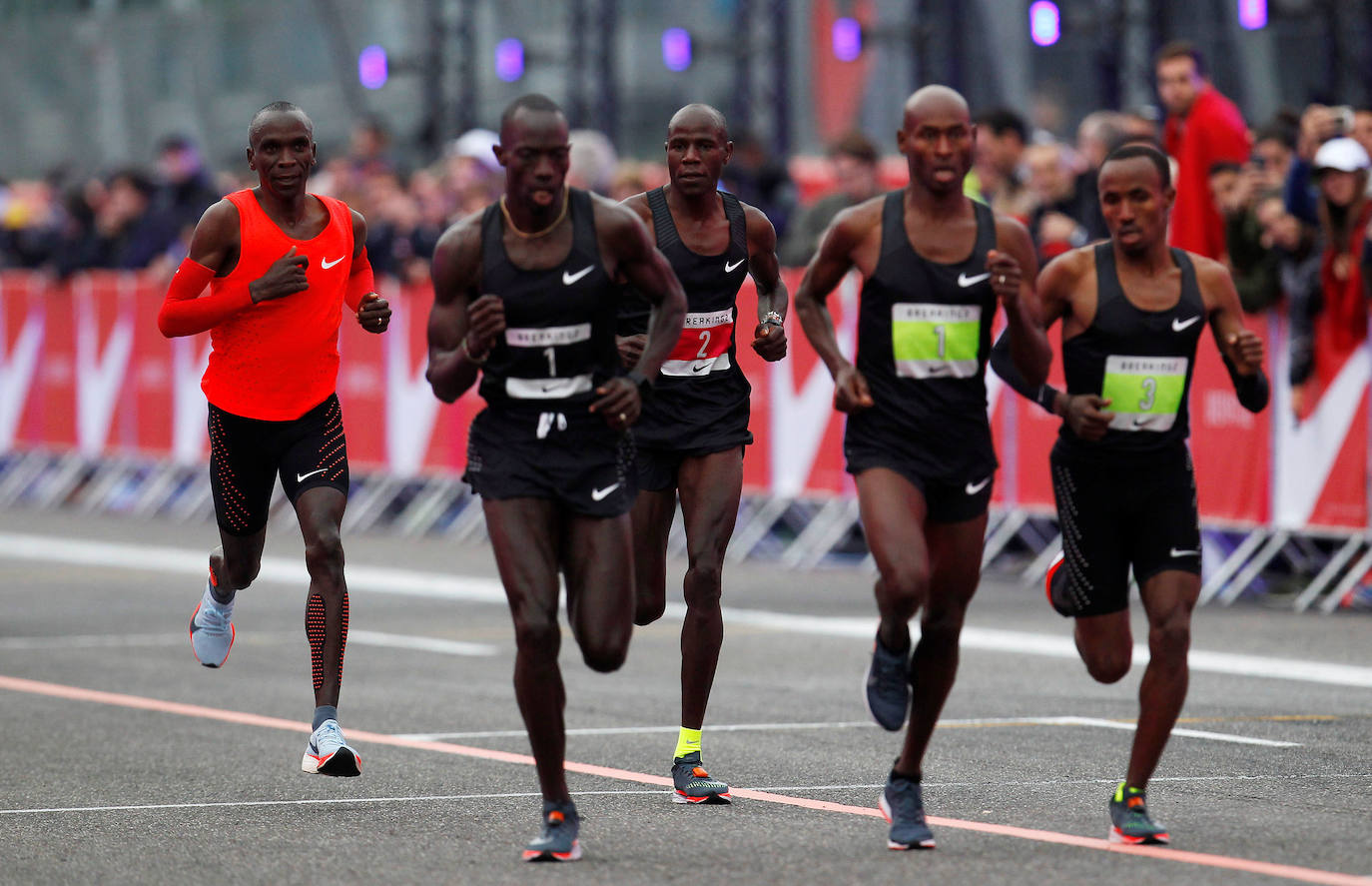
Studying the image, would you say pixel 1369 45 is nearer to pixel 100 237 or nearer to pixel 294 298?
pixel 100 237

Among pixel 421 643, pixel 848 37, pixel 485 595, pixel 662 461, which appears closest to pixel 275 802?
pixel 662 461

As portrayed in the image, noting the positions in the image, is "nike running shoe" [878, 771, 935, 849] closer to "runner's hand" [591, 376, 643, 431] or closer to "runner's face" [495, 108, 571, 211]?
Answer: "runner's hand" [591, 376, 643, 431]

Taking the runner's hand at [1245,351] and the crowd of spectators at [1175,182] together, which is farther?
the crowd of spectators at [1175,182]

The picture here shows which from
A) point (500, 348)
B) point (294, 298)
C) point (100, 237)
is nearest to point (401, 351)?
point (100, 237)

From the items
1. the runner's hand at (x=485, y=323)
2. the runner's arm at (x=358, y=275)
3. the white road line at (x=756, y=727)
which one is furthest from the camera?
the white road line at (x=756, y=727)

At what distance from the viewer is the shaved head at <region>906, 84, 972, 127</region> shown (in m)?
7.86

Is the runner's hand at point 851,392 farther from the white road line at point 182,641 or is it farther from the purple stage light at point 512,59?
the purple stage light at point 512,59

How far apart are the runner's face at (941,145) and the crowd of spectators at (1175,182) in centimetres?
657

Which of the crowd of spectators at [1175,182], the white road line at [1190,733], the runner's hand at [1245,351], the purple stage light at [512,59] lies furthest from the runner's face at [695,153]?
the purple stage light at [512,59]

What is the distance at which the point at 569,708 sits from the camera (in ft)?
37.4

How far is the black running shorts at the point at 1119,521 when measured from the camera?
7898 millimetres

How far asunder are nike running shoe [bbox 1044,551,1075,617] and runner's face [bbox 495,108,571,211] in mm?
2112

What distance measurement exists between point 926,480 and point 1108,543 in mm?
639

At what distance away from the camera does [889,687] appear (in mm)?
7801
